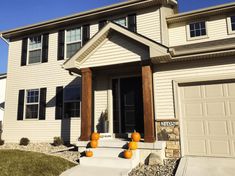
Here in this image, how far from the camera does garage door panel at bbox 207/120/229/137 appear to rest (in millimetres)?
6293

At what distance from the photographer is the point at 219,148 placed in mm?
6289

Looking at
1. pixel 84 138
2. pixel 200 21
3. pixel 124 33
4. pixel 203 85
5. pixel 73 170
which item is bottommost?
pixel 73 170

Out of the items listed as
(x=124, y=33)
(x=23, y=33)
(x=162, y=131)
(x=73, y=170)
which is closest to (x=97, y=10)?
(x=124, y=33)

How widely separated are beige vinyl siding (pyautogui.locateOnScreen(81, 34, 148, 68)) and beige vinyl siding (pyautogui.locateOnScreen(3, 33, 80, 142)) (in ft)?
10.6

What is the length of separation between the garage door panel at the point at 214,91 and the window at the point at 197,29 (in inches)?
152

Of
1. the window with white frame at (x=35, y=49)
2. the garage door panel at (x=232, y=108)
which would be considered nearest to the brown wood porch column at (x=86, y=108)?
the garage door panel at (x=232, y=108)

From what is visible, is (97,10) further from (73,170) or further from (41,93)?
(73,170)

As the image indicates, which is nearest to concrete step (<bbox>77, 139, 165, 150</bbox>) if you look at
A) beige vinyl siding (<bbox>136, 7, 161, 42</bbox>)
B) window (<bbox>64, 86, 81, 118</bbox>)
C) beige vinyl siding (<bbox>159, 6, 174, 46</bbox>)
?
window (<bbox>64, 86, 81, 118</bbox>)

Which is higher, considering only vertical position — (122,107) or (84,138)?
(122,107)

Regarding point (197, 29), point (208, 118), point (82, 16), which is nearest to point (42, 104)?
point (82, 16)

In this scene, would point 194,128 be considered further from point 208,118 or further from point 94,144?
point 94,144

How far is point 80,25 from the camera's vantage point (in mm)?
10859

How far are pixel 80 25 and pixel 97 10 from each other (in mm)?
1249

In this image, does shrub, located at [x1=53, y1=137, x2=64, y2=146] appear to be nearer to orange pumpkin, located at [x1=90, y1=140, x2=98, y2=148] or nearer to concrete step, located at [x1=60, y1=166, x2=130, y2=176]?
orange pumpkin, located at [x1=90, y1=140, x2=98, y2=148]
